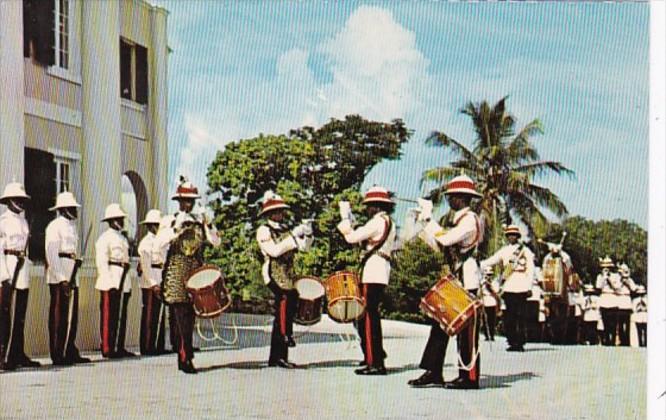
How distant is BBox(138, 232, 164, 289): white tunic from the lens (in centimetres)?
684

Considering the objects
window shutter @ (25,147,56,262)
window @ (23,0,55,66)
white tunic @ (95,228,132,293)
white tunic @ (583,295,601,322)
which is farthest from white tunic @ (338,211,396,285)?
window @ (23,0,55,66)

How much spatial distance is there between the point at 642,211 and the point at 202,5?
2364 millimetres

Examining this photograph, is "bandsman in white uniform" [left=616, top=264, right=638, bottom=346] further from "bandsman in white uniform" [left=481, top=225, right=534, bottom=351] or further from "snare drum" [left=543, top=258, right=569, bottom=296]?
"bandsman in white uniform" [left=481, top=225, right=534, bottom=351]

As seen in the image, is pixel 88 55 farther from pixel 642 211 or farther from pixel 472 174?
pixel 642 211

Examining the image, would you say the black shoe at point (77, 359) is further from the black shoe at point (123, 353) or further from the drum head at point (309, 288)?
the drum head at point (309, 288)

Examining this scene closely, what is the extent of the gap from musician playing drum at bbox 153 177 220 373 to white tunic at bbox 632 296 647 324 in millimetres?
2133

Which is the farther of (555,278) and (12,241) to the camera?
(555,278)

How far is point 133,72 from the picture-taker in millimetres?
6812

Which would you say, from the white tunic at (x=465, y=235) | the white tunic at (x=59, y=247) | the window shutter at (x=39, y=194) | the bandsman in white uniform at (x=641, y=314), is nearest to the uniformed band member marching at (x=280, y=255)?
the white tunic at (x=465, y=235)

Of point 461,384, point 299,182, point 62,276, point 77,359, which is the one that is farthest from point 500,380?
point 62,276

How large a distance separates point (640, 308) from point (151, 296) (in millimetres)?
2445

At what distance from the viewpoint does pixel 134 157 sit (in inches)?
269

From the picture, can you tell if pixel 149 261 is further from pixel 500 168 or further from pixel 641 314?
pixel 641 314

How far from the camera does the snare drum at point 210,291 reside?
6.75 meters
